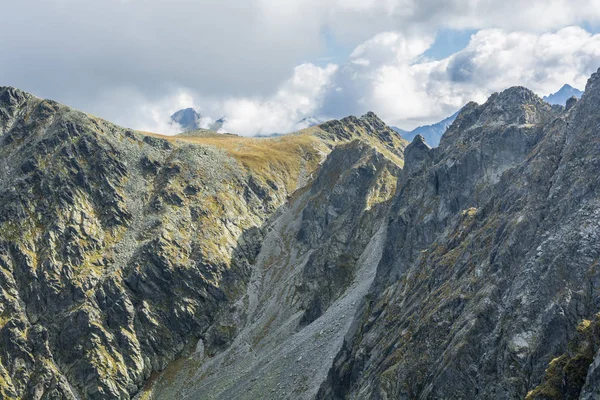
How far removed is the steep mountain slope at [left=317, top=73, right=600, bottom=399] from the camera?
112ft

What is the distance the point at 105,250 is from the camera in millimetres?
127125

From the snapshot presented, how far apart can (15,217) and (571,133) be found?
13476 centimetres

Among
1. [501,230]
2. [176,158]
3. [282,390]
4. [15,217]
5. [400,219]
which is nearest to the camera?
[501,230]

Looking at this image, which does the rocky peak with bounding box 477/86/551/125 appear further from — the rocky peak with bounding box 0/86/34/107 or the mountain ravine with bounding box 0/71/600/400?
the rocky peak with bounding box 0/86/34/107

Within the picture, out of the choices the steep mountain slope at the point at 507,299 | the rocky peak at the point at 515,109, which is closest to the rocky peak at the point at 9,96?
the steep mountain slope at the point at 507,299

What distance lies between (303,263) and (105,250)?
58139 millimetres

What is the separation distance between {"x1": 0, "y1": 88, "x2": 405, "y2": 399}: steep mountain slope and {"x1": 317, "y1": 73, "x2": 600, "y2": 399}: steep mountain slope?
214 feet

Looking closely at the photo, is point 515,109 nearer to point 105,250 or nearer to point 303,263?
point 303,263

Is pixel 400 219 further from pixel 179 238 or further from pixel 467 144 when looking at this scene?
pixel 179 238

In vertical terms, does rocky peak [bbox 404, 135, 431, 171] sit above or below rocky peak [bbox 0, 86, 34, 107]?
below

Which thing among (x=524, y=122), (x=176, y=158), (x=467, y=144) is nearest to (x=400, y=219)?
(x=467, y=144)

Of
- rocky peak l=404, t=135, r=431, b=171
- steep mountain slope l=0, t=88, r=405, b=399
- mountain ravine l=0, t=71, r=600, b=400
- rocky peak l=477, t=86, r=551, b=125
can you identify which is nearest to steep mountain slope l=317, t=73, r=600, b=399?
mountain ravine l=0, t=71, r=600, b=400

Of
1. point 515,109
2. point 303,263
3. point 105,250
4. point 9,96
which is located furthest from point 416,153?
point 9,96

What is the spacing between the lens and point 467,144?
97125mm
